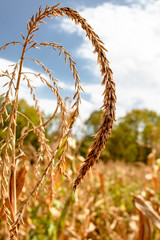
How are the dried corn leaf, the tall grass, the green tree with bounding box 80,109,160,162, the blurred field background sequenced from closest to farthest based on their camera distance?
the tall grass
the dried corn leaf
the blurred field background
the green tree with bounding box 80,109,160,162

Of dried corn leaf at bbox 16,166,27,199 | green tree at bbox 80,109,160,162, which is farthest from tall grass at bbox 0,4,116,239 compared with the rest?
green tree at bbox 80,109,160,162

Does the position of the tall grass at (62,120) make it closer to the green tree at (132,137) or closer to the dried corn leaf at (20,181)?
the dried corn leaf at (20,181)

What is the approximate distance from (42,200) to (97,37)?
6.73 ft

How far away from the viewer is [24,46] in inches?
20.6

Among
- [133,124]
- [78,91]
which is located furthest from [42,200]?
[133,124]

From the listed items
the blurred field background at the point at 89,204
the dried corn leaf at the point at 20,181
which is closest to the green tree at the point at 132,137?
the blurred field background at the point at 89,204

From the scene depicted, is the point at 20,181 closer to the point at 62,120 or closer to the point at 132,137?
the point at 62,120

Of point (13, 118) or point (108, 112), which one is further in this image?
point (13, 118)

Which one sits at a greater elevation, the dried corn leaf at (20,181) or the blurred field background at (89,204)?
the dried corn leaf at (20,181)

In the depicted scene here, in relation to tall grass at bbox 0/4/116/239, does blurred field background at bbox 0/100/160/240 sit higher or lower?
lower

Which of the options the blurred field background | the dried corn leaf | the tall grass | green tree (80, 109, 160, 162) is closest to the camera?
the tall grass

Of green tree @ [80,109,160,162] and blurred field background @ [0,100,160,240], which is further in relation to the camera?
green tree @ [80,109,160,162]

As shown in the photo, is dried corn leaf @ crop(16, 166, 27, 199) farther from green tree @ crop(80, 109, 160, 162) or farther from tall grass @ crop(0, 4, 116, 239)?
green tree @ crop(80, 109, 160, 162)

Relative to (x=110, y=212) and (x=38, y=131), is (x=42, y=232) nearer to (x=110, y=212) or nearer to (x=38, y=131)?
(x=110, y=212)
